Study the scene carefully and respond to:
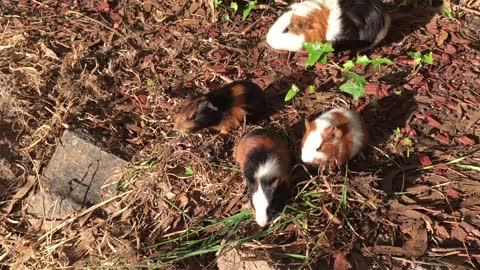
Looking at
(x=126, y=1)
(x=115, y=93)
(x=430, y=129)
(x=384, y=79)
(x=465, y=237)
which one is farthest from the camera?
(x=126, y=1)

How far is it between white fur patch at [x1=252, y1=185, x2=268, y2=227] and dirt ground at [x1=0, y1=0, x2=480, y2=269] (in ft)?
0.40

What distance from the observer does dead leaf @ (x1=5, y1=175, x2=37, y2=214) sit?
3334mm

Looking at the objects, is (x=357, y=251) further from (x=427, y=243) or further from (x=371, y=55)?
(x=371, y=55)

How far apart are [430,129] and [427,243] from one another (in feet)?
2.59

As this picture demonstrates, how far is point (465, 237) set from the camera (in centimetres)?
257

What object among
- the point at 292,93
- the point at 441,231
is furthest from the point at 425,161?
the point at 292,93

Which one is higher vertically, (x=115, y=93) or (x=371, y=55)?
(x=371, y=55)

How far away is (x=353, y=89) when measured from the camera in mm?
3117

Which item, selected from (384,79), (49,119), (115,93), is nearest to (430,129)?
(384,79)

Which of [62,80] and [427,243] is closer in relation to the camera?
[427,243]

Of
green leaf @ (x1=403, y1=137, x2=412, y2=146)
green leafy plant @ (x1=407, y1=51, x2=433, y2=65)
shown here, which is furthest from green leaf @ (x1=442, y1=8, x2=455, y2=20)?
green leaf @ (x1=403, y1=137, x2=412, y2=146)

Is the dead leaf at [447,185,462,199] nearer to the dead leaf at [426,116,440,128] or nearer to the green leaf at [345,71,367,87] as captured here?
the dead leaf at [426,116,440,128]

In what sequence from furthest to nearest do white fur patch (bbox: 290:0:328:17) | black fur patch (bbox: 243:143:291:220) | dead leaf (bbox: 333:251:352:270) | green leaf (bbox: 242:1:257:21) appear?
green leaf (bbox: 242:1:257:21), white fur patch (bbox: 290:0:328:17), black fur patch (bbox: 243:143:291:220), dead leaf (bbox: 333:251:352:270)

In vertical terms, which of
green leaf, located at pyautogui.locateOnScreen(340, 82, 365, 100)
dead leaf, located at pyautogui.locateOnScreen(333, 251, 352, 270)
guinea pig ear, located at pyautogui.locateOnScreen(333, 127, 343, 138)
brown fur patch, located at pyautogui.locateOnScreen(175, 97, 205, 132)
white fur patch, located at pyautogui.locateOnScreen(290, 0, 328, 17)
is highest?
white fur patch, located at pyautogui.locateOnScreen(290, 0, 328, 17)
